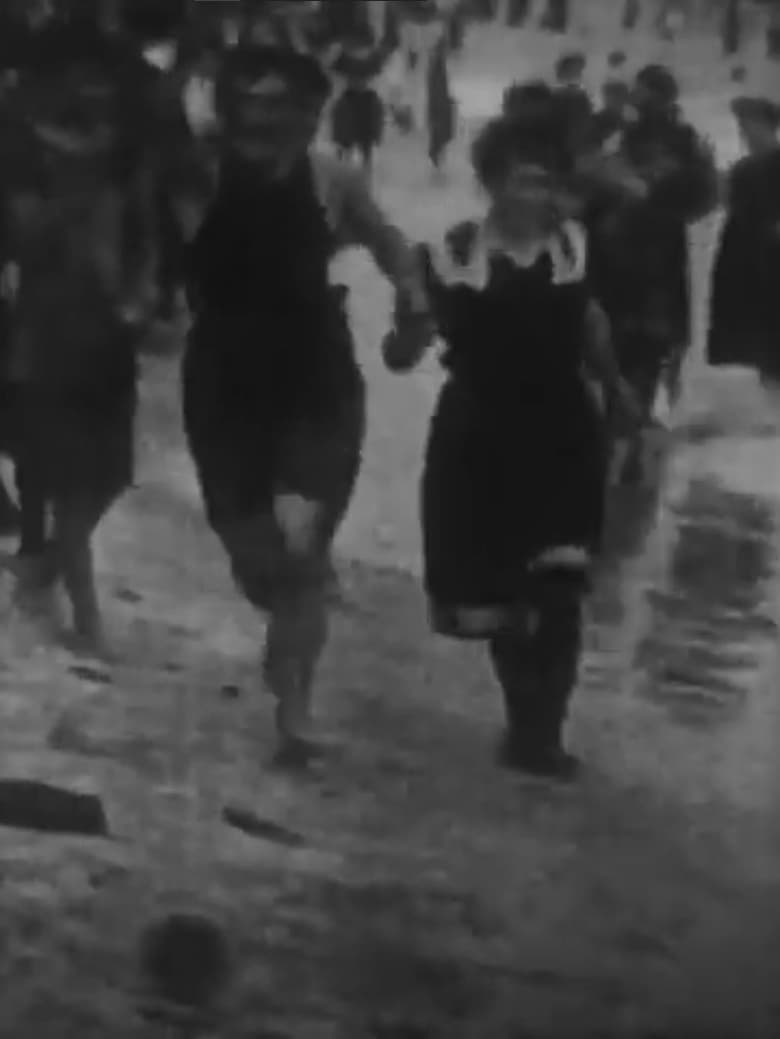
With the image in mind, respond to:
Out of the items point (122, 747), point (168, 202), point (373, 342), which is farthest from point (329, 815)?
point (168, 202)

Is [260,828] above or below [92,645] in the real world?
below

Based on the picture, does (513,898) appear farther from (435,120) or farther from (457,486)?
(435,120)

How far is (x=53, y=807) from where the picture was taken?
1533mm

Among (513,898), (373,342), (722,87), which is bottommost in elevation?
(513,898)

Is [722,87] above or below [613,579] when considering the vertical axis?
above

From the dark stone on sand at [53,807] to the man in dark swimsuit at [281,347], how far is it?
18cm

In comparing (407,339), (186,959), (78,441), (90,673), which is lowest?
(186,959)

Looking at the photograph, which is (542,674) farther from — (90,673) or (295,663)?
(90,673)

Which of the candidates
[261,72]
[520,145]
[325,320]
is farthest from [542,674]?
[261,72]

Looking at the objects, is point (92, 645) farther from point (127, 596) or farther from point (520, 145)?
point (520, 145)

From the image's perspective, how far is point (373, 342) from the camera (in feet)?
4.88

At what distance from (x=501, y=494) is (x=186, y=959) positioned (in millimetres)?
528

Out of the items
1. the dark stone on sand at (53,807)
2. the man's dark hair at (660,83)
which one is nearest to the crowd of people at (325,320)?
the man's dark hair at (660,83)

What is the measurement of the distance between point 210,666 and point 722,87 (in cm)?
71
